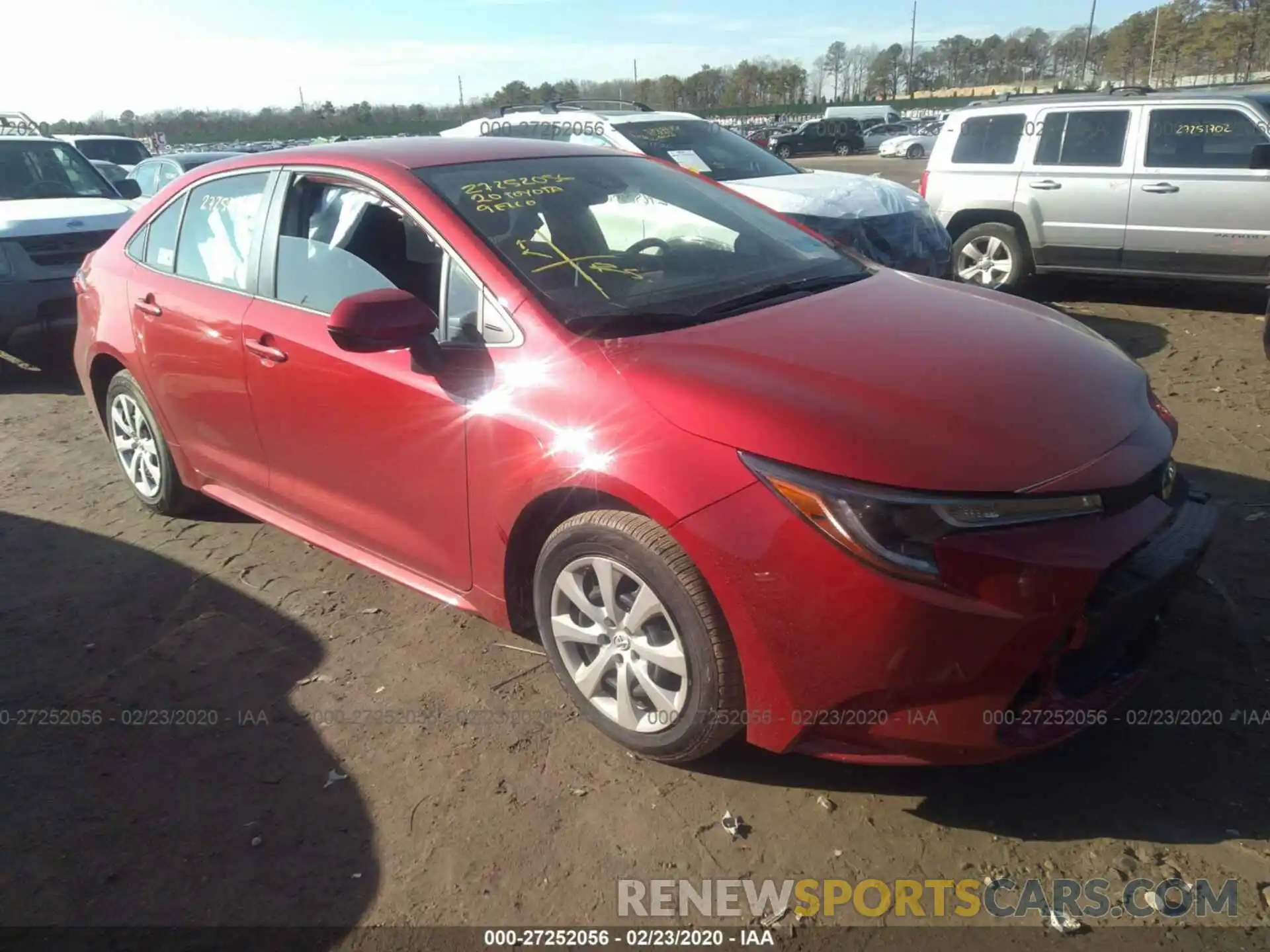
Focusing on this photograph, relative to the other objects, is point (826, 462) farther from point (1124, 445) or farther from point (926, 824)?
point (926, 824)

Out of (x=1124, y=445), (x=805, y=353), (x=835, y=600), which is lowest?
(x=835, y=600)

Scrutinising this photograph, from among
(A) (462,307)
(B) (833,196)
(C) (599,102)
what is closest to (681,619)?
(A) (462,307)

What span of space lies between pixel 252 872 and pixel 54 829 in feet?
2.16

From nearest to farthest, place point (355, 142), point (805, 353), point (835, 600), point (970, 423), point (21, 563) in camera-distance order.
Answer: point (835, 600) < point (970, 423) < point (805, 353) < point (355, 142) < point (21, 563)

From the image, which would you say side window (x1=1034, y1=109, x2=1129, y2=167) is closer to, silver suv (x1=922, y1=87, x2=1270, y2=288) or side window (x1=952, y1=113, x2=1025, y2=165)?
silver suv (x1=922, y1=87, x2=1270, y2=288)

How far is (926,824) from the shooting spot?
252 cm

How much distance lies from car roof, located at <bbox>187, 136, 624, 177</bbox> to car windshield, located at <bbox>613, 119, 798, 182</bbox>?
3972 mm

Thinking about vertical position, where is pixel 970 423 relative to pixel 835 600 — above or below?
above

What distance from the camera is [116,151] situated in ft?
59.4

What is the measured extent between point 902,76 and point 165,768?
9865 centimetres

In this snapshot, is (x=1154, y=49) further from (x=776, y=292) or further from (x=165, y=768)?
(x=165, y=768)

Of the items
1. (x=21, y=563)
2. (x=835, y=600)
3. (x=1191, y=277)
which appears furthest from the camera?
(x=1191, y=277)

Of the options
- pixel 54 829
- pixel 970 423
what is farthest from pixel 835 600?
pixel 54 829

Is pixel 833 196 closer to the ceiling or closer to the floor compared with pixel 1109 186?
closer to the ceiling
